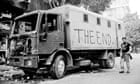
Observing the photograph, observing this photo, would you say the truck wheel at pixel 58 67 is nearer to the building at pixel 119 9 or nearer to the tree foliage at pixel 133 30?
the tree foliage at pixel 133 30

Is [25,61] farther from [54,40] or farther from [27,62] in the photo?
[54,40]

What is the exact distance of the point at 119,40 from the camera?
1276 cm

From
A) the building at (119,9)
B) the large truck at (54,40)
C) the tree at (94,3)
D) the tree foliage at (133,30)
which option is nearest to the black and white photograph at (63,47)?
the large truck at (54,40)

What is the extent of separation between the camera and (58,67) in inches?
290

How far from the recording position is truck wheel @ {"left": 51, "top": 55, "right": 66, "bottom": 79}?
23.4 ft

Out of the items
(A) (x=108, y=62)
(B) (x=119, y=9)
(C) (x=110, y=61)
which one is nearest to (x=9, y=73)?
(A) (x=108, y=62)

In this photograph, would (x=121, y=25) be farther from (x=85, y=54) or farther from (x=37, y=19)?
(x=37, y=19)

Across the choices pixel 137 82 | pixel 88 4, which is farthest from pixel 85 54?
pixel 88 4

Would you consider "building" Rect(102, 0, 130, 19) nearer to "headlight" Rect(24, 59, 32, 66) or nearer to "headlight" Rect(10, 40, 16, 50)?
"headlight" Rect(10, 40, 16, 50)

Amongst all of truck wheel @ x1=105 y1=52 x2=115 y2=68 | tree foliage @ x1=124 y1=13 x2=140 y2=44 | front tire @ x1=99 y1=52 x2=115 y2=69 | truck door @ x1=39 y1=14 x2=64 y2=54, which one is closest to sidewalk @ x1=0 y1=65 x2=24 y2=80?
truck door @ x1=39 y1=14 x2=64 y2=54

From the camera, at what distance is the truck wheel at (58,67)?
23.4 ft

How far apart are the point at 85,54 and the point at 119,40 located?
4256mm

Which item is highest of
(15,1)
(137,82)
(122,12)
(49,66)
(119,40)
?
(122,12)

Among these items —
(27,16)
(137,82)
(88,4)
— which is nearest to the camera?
(137,82)
